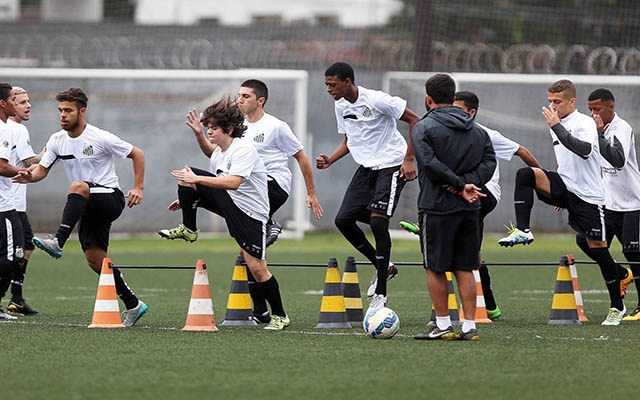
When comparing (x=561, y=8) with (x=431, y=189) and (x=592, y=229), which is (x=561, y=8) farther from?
(x=431, y=189)

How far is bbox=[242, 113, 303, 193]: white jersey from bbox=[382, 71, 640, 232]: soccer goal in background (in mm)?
13629

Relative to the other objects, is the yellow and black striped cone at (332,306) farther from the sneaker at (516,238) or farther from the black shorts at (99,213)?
the black shorts at (99,213)

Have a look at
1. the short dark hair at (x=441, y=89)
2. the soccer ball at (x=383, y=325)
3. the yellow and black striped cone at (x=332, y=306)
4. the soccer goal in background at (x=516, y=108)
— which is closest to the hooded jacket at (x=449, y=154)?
the short dark hair at (x=441, y=89)

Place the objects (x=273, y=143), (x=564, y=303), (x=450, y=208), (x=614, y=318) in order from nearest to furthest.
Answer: (x=450, y=208) → (x=614, y=318) → (x=564, y=303) → (x=273, y=143)

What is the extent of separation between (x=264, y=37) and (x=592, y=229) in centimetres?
2559

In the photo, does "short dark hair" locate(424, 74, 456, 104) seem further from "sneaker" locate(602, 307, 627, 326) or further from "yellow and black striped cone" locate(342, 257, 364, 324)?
"sneaker" locate(602, 307, 627, 326)

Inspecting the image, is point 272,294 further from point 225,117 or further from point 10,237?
point 10,237

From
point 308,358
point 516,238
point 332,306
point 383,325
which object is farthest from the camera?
point 516,238

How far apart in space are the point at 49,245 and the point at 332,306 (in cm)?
261

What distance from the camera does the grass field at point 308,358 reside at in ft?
22.9

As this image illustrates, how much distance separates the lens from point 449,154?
372 inches

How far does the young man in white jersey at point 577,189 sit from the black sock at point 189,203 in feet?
10.0

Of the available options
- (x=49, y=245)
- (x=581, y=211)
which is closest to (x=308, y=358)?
(x=49, y=245)

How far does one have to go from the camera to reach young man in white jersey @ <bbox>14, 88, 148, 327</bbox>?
10.9 metres
